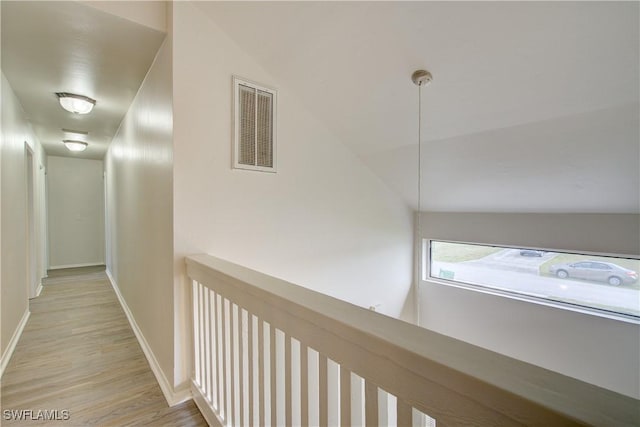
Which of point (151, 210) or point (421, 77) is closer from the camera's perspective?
point (421, 77)

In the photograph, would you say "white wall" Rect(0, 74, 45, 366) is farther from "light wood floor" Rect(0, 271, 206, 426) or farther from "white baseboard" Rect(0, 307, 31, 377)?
"light wood floor" Rect(0, 271, 206, 426)

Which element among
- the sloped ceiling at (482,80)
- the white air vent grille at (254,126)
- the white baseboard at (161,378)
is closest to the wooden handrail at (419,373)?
the white baseboard at (161,378)

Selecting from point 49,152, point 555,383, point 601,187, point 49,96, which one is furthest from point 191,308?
point 49,152

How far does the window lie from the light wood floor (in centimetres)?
348

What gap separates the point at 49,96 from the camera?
8.83 feet

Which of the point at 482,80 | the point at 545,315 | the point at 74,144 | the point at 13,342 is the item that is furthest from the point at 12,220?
the point at 545,315

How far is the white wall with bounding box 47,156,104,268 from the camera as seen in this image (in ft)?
18.1

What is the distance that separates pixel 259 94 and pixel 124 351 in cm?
248

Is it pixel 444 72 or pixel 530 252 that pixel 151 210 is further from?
pixel 530 252

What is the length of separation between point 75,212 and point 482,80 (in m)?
7.33

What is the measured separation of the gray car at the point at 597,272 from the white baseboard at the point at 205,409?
364cm

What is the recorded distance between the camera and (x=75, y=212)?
5.75 meters

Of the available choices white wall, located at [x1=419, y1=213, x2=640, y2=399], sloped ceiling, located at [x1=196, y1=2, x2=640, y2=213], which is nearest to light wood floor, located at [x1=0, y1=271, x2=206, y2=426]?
sloped ceiling, located at [x1=196, y1=2, x2=640, y2=213]

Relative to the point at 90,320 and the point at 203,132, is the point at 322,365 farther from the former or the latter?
the point at 90,320
